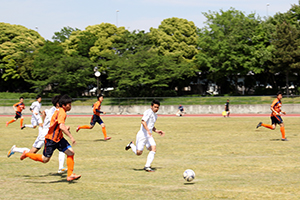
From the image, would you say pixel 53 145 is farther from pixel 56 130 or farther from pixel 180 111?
pixel 180 111

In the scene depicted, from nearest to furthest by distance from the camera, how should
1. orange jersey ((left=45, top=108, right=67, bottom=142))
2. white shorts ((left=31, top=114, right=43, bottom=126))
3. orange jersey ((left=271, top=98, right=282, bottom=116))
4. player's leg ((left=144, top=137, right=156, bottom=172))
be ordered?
orange jersey ((left=45, top=108, right=67, bottom=142))
player's leg ((left=144, top=137, right=156, bottom=172))
orange jersey ((left=271, top=98, right=282, bottom=116))
white shorts ((left=31, top=114, right=43, bottom=126))

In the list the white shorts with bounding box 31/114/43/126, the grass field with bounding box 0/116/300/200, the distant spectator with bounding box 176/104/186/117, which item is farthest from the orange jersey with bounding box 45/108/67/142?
the distant spectator with bounding box 176/104/186/117

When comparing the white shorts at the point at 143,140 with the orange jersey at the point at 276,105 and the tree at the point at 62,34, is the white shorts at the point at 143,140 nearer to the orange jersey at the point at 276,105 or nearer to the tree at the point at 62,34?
the orange jersey at the point at 276,105

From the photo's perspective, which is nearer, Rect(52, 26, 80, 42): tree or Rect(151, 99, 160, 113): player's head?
Rect(151, 99, 160, 113): player's head

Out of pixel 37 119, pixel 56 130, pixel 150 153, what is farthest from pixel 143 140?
pixel 37 119

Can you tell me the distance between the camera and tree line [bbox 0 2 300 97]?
159 feet

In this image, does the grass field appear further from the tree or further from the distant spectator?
the tree

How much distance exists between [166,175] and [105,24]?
5449 cm

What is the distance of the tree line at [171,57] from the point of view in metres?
48.3

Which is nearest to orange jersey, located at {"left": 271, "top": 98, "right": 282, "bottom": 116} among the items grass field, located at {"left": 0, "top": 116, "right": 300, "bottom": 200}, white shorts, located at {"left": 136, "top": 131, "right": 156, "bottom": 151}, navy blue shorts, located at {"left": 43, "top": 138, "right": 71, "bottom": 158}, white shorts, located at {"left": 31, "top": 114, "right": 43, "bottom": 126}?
grass field, located at {"left": 0, "top": 116, "right": 300, "bottom": 200}


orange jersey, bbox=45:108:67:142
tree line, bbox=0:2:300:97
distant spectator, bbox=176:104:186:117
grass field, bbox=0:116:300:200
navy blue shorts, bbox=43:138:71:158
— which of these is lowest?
grass field, bbox=0:116:300:200

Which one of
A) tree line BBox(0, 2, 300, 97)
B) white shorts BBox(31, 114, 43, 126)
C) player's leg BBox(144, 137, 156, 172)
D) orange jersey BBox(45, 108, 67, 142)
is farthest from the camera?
tree line BBox(0, 2, 300, 97)

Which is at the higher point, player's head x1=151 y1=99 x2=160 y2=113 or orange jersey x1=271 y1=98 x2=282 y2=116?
player's head x1=151 y1=99 x2=160 y2=113

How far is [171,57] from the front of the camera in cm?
5075
